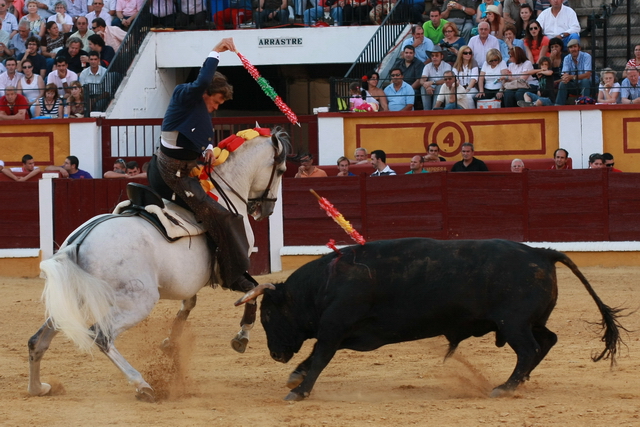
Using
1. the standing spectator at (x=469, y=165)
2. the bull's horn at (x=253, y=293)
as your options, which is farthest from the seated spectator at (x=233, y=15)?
the bull's horn at (x=253, y=293)

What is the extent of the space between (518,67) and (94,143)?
5.97 metres

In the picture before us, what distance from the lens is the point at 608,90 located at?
11.9 meters

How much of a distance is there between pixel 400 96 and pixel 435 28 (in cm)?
161

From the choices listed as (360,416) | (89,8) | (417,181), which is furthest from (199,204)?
(89,8)

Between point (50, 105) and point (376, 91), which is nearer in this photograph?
point (376, 91)

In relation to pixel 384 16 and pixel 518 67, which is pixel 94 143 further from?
pixel 518 67

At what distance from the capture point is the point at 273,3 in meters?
15.3

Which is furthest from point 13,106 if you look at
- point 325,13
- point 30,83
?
point 325,13

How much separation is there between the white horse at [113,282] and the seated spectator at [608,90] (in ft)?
25.9

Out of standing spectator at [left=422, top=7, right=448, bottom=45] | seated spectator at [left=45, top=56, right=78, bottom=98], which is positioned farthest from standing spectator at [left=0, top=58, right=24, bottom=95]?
standing spectator at [left=422, top=7, right=448, bottom=45]

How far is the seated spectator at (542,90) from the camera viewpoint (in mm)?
11906

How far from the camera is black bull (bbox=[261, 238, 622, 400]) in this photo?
16.6 feet

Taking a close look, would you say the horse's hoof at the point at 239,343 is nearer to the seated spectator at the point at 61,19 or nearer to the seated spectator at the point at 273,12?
the seated spectator at the point at 273,12

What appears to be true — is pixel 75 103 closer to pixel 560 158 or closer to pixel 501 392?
pixel 560 158
